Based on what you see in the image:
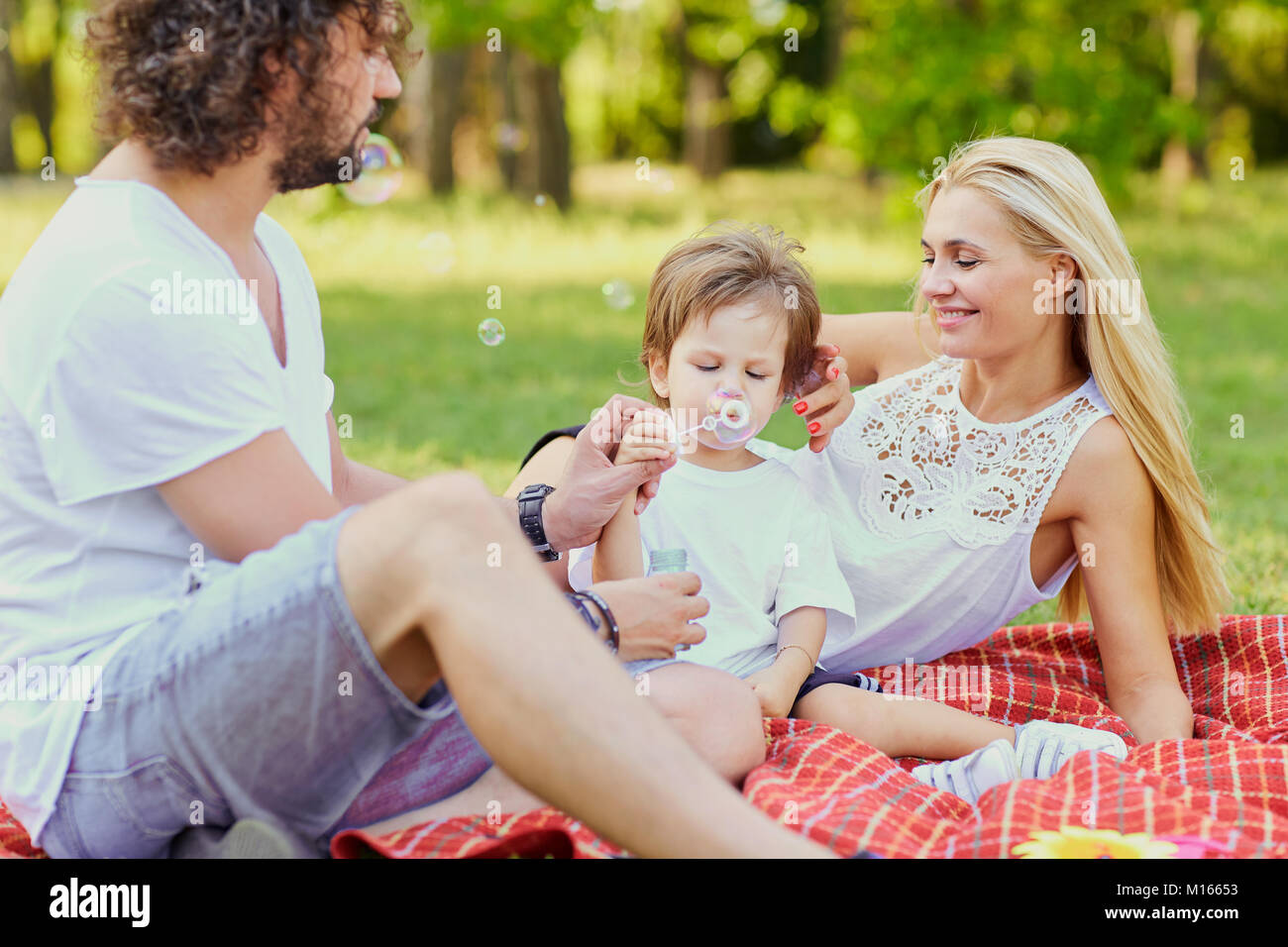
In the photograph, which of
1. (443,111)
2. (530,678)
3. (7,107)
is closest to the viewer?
(530,678)

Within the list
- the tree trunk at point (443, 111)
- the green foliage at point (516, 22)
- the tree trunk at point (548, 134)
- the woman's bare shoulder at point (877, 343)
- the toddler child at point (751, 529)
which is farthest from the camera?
the tree trunk at point (443, 111)

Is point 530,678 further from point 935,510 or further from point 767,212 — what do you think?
point 767,212

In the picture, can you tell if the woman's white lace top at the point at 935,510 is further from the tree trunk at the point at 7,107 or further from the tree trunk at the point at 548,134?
the tree trunk at the point at 7,107

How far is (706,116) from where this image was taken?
20781 mm

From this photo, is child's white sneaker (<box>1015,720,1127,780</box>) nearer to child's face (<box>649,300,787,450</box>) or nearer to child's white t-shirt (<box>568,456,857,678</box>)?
child's white t-shirt (<box>568,456,857,678</box>)

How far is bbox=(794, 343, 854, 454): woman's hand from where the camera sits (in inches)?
116

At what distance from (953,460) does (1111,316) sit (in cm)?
46

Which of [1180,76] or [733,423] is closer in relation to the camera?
[733,423]

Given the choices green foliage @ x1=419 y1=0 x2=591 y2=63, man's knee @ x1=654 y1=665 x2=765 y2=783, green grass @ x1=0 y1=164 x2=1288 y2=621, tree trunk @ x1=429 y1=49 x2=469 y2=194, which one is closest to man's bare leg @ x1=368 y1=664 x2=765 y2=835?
man's knee @ x1=654 y1=665 x2=765 y2=783

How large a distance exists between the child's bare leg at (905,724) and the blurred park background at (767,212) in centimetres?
82

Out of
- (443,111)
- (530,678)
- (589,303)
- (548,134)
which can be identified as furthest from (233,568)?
(443,111)

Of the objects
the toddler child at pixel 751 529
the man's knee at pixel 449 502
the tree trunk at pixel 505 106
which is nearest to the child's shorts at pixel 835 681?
the toddler child at pixel 751 529

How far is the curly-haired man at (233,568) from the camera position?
1821 mm
